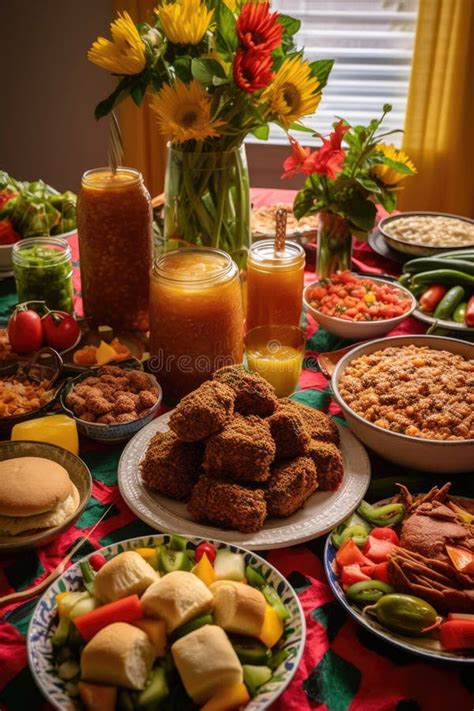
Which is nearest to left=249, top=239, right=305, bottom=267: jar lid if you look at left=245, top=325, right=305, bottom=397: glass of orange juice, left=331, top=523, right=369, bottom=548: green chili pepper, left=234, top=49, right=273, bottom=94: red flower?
left=245, top=325, right=305, bottom=397: glass of orange juice

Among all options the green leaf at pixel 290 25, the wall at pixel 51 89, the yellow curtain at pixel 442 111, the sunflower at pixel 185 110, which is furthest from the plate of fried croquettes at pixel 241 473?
the wall at pixel 51 89

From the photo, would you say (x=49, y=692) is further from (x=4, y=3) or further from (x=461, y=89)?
(x=4, y=3)

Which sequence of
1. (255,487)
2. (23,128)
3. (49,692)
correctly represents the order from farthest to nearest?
(23,128)
(255,487)
(49,692)

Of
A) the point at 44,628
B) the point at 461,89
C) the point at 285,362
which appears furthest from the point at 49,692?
the point at 461,89

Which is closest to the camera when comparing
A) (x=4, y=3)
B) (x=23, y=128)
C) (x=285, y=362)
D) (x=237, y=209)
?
(x=285, y=362)

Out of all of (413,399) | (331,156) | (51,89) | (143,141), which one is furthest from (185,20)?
(51,89)

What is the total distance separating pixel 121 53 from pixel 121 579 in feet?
3.89

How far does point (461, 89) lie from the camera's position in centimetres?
397

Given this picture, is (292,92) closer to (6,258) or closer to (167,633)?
(6,258)

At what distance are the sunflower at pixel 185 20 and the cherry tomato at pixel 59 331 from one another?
2.36ft

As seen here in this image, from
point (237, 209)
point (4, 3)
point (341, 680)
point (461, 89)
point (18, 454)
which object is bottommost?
point (341, 680)

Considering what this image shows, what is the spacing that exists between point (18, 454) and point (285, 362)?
2.04 ft

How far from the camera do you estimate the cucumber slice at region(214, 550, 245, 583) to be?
1066 millimetres

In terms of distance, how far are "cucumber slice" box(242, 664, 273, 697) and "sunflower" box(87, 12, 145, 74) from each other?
1.30 meters
